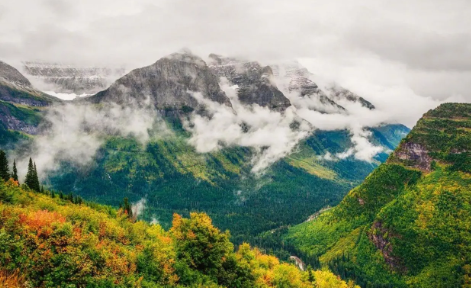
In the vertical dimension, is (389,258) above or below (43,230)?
below

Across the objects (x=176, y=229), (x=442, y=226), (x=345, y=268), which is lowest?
(x=345, y=268)

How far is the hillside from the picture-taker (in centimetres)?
4028

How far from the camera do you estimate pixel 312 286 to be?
101562 mm

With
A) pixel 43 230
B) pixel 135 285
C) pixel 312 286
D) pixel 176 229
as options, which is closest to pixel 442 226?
pixel 312 286

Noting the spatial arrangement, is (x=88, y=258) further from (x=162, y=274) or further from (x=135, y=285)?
(x=162, y=274)

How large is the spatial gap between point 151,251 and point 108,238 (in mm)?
8205

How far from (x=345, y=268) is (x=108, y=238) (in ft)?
595

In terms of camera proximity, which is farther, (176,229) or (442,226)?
(442,226)

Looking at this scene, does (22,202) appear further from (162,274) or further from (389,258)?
(389,258)

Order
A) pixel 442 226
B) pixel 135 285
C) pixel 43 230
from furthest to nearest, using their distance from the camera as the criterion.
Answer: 1. pixel 442 226
2. pixel 135 285
3. pixel 43 230

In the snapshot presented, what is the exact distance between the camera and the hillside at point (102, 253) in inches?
1586

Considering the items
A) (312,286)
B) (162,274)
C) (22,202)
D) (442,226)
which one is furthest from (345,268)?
(22,202)

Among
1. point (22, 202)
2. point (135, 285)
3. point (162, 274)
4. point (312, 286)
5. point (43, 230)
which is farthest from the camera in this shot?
point (312, 286)

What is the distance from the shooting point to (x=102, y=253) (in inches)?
1850
